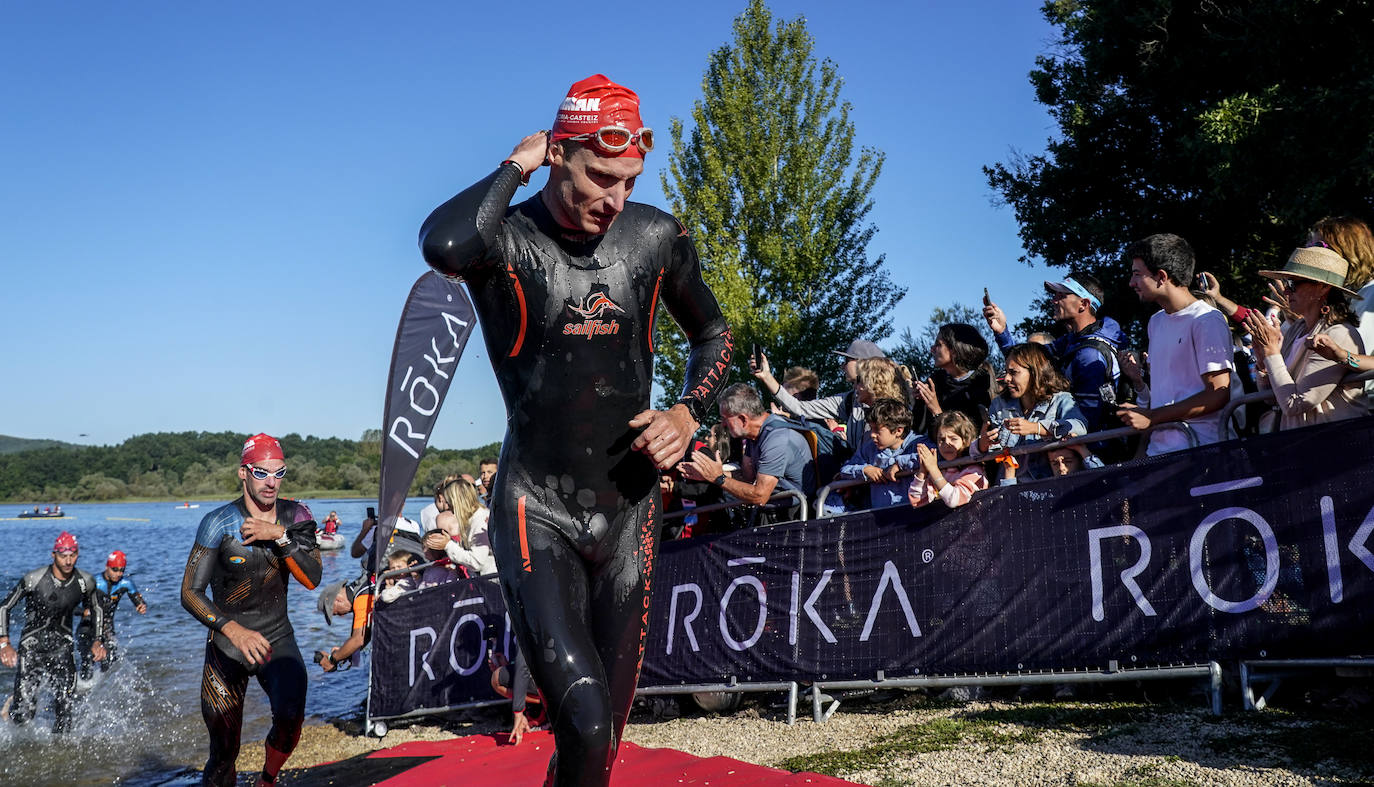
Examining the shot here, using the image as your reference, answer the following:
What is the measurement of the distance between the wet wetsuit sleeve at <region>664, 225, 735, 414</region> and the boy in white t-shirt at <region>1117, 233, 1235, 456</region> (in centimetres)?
295

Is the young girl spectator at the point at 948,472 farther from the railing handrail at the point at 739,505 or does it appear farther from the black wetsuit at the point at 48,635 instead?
the black wetsuit at the point at 48,635

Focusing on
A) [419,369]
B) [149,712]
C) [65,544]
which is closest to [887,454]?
[419,369]

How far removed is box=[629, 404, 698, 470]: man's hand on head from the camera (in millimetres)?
2945

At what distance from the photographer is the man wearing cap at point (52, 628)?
12.4 metres

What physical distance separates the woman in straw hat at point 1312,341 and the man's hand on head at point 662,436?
10.4ft

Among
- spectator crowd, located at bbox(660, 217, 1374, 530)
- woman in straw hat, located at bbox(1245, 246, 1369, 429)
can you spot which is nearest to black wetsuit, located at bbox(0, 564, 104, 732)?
spectator crowd, located at bbox(660, 217, 1374, 530)

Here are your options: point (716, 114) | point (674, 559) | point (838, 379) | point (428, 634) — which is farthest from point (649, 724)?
point (716, 114)

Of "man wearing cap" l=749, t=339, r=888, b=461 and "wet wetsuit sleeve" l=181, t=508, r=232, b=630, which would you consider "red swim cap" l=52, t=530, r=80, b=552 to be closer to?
"wet wetsuit sleeve" l=181, t=508, r=232, b=630

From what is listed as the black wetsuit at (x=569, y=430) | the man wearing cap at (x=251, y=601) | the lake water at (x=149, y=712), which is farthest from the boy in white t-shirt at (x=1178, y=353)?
the lake water at (x=149, y=712)

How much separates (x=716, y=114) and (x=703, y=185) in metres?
1.44

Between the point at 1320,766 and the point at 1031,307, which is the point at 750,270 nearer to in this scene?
the point at 1031,307

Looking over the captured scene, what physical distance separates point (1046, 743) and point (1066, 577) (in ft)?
2.89

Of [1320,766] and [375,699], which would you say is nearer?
[1320,766]

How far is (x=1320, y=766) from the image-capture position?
411 cm
